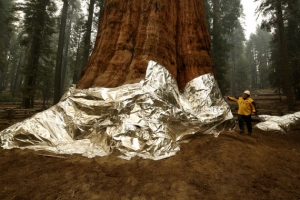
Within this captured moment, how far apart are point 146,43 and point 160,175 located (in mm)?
3929

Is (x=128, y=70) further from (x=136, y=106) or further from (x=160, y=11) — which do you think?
(x=160, y=11)

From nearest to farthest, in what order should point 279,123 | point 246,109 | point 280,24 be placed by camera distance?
point 246,109, point 279,123, point 280,24

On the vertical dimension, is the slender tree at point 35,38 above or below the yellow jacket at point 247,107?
above

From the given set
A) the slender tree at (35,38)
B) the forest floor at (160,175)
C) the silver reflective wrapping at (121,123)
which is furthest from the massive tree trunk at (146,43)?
the slender tree at (35,38)

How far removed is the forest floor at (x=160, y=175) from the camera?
7.72ft

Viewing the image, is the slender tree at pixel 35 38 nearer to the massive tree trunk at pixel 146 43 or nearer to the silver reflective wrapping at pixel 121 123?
Result: the massive tree trunk at pixel 146 43

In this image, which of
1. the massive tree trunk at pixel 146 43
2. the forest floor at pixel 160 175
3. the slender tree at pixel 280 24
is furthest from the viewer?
the slender tree at pixel 280 24

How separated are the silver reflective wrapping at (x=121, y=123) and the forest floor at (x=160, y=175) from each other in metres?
0.28

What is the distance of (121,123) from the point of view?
381cm

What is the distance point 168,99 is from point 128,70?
1.61m

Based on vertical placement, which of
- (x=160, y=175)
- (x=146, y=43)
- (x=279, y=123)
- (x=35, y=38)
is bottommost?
(x=160, y=175)

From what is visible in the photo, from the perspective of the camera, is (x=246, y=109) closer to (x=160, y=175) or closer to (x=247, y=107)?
(x=247, y=107)

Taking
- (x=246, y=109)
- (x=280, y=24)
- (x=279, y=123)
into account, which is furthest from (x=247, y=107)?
A: (x=280, y=24)

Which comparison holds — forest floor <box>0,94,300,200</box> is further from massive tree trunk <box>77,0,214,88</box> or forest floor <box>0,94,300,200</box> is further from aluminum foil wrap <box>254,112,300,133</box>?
aluminum foil wrap <box>254,112,300,133</box>
